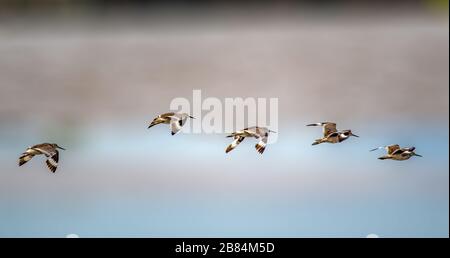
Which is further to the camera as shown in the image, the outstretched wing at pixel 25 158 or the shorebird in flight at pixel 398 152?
the shorebird in flight at pixel 398 152

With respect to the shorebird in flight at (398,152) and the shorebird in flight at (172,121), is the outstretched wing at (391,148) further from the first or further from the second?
the shorebird in flight at (172,121)

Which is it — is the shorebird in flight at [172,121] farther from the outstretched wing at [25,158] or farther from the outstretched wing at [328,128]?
the outstretched wing at [328,128]

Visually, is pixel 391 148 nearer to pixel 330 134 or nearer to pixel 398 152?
pixel 398 152

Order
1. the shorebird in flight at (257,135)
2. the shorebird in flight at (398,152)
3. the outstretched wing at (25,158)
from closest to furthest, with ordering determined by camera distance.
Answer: the outstretched wing at (25,158) < the shorebird in flight at (257,135) < the shorebird in flight at (398,152)

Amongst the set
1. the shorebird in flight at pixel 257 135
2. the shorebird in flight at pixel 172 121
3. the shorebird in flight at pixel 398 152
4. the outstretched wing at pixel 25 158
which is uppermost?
the shorebird in flight at pixel 172 121

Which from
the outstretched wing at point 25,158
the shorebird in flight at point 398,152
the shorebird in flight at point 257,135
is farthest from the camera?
the shorebird in flight at point 398,152

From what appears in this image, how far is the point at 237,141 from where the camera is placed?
5758 mm

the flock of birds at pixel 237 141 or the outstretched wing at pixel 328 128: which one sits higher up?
the outstretched wing at pixel 328 128

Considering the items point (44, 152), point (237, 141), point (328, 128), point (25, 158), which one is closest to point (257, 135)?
point (237, 141)

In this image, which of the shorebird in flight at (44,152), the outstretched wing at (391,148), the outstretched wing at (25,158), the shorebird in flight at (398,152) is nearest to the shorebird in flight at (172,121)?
the shorebird in flight at (44,152)

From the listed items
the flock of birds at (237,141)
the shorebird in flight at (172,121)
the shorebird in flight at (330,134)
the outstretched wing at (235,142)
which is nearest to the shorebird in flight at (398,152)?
the flock of birds at (237,141)

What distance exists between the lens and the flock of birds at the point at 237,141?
5.63 meters
